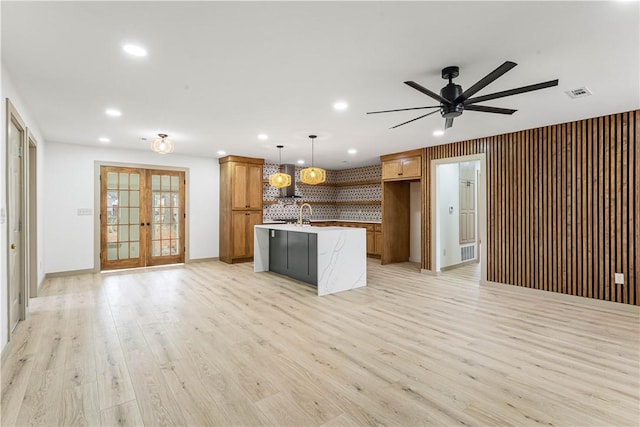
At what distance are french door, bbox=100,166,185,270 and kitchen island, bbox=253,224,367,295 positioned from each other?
2.60m

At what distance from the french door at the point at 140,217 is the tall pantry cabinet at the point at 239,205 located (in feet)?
2.97

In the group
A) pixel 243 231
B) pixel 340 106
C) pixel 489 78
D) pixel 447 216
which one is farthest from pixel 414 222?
pixel 489 78

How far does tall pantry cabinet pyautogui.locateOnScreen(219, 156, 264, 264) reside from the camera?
24.2 feet

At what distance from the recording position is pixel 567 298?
4.55 m

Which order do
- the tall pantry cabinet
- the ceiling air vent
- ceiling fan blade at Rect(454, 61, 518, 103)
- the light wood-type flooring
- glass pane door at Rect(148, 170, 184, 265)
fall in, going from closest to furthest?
the light wood-type flooring → ceiling fan blade at Rect(454, 61, 518, 103) → the ceiling air vent → glass pane door at Rect(148, 170, 184, 265) → the tall pantry cabinet

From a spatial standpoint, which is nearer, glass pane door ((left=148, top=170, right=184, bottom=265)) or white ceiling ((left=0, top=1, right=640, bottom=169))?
white ceiling ((left=0, top=1, right=640, bottom=169))

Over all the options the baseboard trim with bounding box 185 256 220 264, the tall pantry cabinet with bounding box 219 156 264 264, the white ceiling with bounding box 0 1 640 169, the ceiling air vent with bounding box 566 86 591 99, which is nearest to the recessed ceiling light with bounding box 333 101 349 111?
the white ceiling with bounding box 0 1 640 169

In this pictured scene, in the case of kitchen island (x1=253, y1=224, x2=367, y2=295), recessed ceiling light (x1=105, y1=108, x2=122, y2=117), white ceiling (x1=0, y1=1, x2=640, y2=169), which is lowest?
kitchen island (x1=253, y1=224, x2=367, y2=295)

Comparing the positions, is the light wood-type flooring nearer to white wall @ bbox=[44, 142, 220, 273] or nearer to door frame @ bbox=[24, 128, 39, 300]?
door frame @ bbox=[24, 128, 39, 300]

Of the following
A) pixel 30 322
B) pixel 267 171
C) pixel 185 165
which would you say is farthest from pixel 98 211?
pixel 267 171

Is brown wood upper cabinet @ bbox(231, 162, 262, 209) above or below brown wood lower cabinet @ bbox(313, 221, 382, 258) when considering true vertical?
above

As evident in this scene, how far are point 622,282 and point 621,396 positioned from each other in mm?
2679

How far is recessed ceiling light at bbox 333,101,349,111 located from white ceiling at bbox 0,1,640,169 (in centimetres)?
9

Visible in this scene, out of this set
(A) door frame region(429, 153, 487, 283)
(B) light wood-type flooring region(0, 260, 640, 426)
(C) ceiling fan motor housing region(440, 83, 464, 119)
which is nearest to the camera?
(B) light wood-type flooring region(0, 260, 640, 426)
